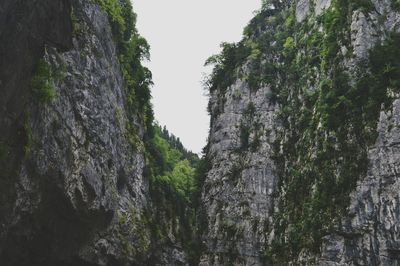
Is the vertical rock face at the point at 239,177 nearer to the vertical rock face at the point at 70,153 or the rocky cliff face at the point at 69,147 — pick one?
the rocky cliff face at the point at 69,147

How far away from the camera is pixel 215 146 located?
176 ft

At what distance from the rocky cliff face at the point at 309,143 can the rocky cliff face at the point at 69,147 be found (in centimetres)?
1040

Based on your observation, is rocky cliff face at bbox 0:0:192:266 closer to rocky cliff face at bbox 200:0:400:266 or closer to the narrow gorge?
the narrow gorge

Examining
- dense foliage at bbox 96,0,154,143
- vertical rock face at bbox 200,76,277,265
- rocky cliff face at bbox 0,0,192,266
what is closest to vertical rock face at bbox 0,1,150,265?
rocky cliff face at bbox 0,0,192,266

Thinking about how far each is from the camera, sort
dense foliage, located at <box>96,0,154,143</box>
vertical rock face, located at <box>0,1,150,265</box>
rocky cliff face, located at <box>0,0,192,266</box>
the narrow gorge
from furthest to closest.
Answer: dense foliage, located at <box>96,0,154,143</box> → the narrow gorge → vertical rock face, located at <box>0,1,150,265</box> → rocky cliff face, located at <box>0,0,192,266</box>

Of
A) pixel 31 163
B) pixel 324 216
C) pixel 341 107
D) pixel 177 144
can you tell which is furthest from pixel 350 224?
pixel 177 144

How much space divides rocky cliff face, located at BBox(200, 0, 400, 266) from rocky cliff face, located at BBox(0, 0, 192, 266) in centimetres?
1040

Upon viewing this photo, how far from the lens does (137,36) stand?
46.7 metres

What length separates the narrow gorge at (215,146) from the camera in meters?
20.2

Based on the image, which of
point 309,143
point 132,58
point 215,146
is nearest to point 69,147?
point 132,58

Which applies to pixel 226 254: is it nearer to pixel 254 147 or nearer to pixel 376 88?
pixel 254 147

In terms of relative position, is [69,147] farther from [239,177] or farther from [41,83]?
[239,177]

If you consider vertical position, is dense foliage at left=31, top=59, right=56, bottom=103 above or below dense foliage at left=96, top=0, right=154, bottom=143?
below

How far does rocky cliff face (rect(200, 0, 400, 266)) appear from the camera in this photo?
3566 centimetres
